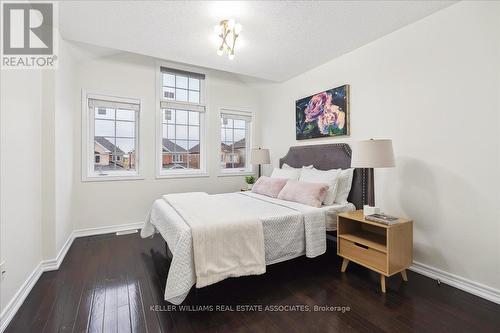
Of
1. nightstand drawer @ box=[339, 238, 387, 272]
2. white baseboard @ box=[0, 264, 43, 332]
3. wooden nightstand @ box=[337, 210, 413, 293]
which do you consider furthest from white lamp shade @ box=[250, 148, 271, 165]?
white baseboard @ box=[0, 264, 43, 332]

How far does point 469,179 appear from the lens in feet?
6.85

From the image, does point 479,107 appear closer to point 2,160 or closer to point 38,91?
point 2,160

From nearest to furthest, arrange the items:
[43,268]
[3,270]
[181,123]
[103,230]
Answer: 1. [3,270]
2. [43,268]
3. [103,230]
4. [181,123]

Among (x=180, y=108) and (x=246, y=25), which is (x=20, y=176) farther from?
(x=180, y=108)

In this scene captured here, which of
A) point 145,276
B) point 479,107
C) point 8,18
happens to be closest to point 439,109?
point 479,107

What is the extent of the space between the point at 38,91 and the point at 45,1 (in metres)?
0.80

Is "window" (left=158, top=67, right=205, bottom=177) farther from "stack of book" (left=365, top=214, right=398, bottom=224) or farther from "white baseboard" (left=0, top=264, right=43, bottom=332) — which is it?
"stack of book" (left=365, top=214, right=398, bottom=224)

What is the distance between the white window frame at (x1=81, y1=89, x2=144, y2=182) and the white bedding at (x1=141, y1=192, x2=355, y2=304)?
1392mm

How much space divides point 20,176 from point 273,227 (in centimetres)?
214

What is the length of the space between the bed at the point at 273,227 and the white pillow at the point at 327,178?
12 centimetres

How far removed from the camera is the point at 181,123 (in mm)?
4285

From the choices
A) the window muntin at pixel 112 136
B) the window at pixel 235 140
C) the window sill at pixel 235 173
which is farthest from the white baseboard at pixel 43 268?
the window at pixel 235 140

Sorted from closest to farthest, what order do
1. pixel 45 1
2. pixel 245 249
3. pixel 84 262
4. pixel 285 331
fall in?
pixel 285 331 → pixel 245 249 → pixel 45 1 → pixel 84 262

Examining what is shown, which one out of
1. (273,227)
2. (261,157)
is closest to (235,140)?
(261,157)
